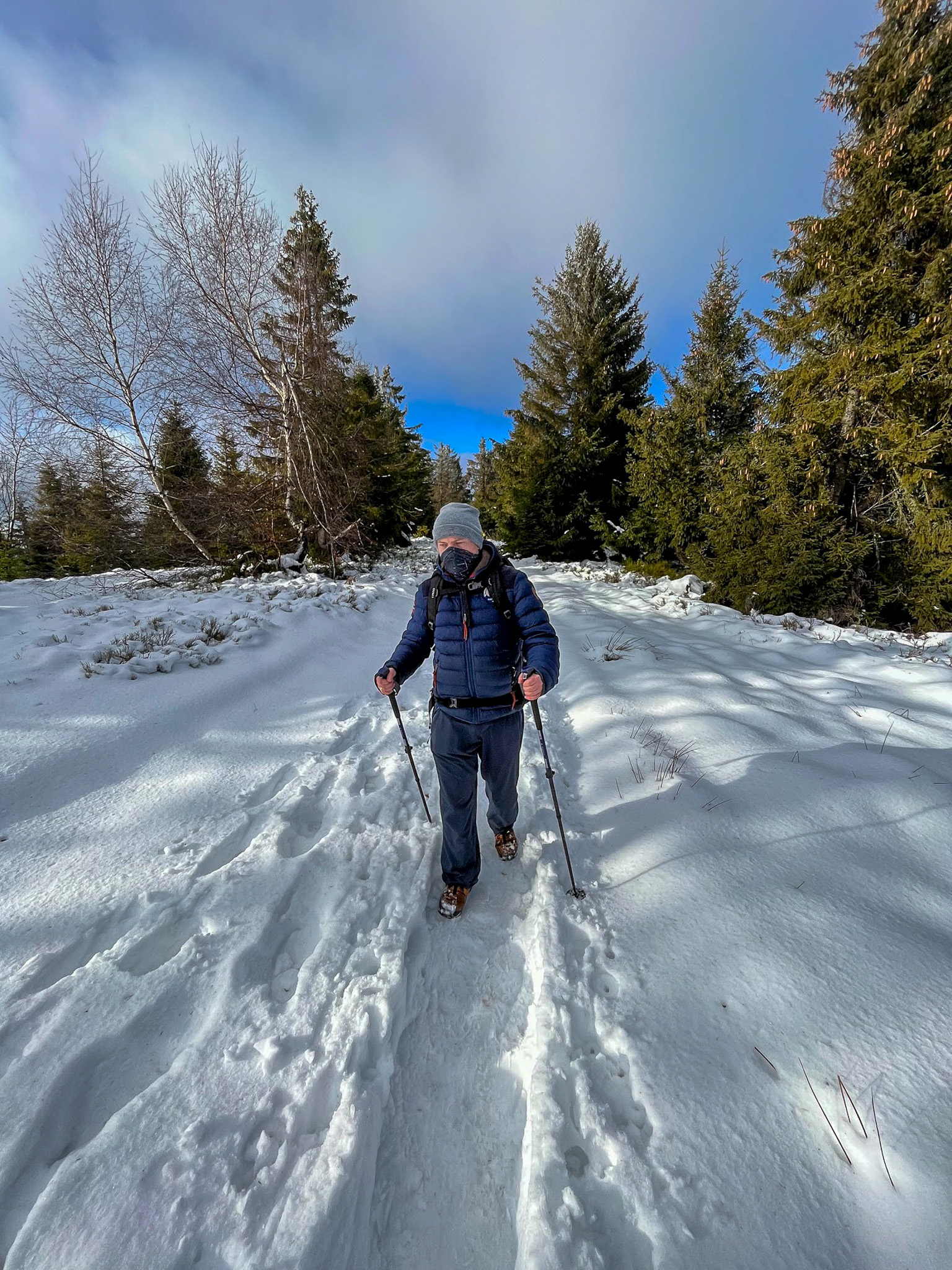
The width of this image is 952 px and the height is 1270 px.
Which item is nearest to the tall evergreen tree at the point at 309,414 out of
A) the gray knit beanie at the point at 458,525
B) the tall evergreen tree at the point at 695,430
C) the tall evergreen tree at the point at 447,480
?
the tall evergreen tree at the point at 695,430

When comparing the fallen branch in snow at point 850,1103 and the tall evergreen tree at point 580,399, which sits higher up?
the tall evergreen tree at point 580,399

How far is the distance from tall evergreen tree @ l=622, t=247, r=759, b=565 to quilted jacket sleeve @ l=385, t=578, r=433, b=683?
9.39 metres

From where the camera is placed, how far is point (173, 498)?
32.3 ft

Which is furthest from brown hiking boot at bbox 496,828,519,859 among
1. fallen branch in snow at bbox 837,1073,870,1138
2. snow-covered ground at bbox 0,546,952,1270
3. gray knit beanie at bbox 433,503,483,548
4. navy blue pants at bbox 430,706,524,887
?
gray knit beanie at bbox 433,503,483,548

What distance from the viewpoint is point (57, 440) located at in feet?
30.7

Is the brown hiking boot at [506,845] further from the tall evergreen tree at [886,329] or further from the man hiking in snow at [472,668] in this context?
the tall evergreen tree at [886,329]

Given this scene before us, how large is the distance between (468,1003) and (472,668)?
1.60 meters

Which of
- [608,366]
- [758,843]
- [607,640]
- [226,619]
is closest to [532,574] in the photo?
[608,366]

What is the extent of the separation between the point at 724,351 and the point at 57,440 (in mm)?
16401

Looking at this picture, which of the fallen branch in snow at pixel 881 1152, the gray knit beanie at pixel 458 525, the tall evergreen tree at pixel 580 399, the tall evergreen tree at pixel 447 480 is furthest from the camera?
the tall evergreen tree at pixel 447 480

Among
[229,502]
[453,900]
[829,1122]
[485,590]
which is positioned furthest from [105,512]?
[829,1122]

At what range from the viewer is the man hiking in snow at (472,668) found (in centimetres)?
249

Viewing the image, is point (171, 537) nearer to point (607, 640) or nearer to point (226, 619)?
point (226, 619)

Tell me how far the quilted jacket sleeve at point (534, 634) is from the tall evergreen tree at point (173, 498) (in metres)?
10.2
